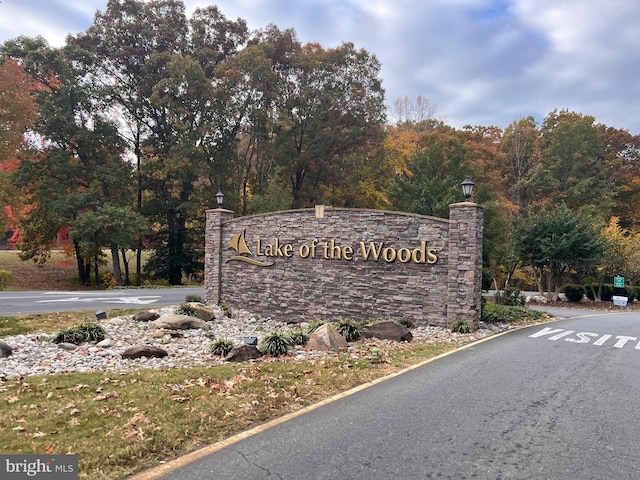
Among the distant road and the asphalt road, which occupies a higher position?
the asphalt road

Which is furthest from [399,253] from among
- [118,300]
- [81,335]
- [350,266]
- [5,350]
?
[118,300]

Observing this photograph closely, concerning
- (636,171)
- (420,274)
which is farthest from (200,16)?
(636,171)

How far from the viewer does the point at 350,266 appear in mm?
11562

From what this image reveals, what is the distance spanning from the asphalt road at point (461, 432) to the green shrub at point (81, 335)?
238 inches

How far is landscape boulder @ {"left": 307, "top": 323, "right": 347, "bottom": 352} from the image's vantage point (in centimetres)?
757

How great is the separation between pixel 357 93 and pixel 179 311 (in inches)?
806

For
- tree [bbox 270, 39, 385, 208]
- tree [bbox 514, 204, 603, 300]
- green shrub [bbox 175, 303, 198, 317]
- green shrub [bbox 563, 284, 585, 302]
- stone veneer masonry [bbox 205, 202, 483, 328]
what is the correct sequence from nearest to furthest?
stone veneer masonry [bbox 205, 202, 483, 328]
green shrub [bbox 175, 303, 198, 317]
tree [bbox 514, 204, 603, 300]
green shrub [bbox 563, 284, 585, 302]
tree [bbox 270, 39, 385, 208]

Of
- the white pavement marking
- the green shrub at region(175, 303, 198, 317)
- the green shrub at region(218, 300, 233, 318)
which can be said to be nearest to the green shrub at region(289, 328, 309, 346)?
the green shrub at region(175, 303, 198, 317)

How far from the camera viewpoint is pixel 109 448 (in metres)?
3.36

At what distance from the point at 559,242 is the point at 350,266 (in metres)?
13.5

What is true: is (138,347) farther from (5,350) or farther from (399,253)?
(399,253)

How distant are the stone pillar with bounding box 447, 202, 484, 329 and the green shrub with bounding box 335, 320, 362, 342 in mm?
2680

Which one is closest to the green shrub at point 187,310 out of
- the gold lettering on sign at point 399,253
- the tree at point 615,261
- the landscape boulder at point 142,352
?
the landscape boulder at point 142,352

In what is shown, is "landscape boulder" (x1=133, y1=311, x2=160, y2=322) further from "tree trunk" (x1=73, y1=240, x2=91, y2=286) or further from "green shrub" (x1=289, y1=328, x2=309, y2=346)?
"tree trunk" (x1=73, y1=240, x2=91, y2=286)
